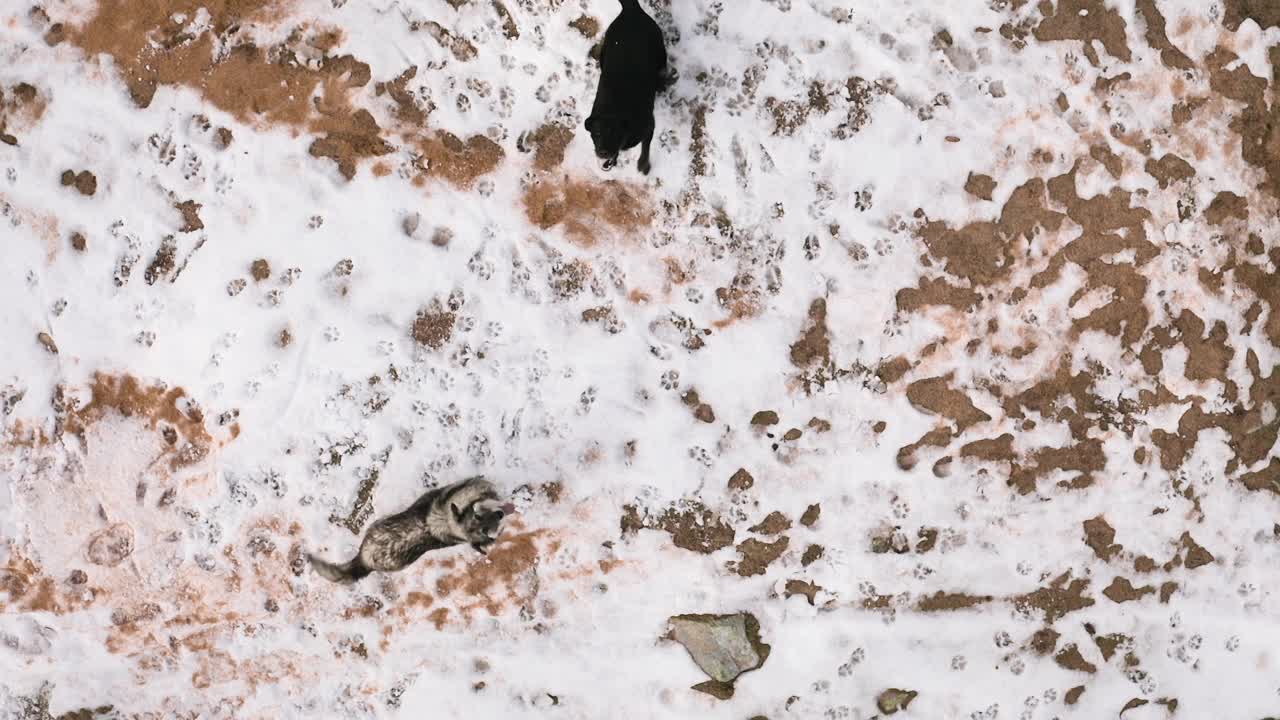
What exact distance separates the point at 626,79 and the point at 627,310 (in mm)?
1515

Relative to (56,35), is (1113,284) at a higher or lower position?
higher

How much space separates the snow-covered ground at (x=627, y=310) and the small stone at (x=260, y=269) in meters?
0.02

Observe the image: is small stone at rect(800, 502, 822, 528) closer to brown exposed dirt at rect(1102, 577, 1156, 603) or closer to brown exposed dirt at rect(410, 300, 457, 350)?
brown exposed dirt at rect(1102, 577, 1156, 603)

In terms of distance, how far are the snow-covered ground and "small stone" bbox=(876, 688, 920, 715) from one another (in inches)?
9.7

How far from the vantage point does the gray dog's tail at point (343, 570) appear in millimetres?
5742

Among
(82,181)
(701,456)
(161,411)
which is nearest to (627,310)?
(701,456)

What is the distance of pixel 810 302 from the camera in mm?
5980

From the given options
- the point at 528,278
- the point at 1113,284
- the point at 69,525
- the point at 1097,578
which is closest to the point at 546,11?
the point at 528,278

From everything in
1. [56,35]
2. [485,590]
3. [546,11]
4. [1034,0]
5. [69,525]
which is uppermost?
[1034,0]

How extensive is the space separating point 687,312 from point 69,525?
4.55 metres

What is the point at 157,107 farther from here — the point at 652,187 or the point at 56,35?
the point at 652,187

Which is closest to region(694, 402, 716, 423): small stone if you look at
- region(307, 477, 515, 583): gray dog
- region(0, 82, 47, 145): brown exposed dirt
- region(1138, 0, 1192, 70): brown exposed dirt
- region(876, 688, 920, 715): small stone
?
region(307, 477, 515, 583): gray dog

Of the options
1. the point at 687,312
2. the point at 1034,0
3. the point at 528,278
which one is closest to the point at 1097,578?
the point at 687,312

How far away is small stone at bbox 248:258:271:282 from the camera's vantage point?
19.4 ft
